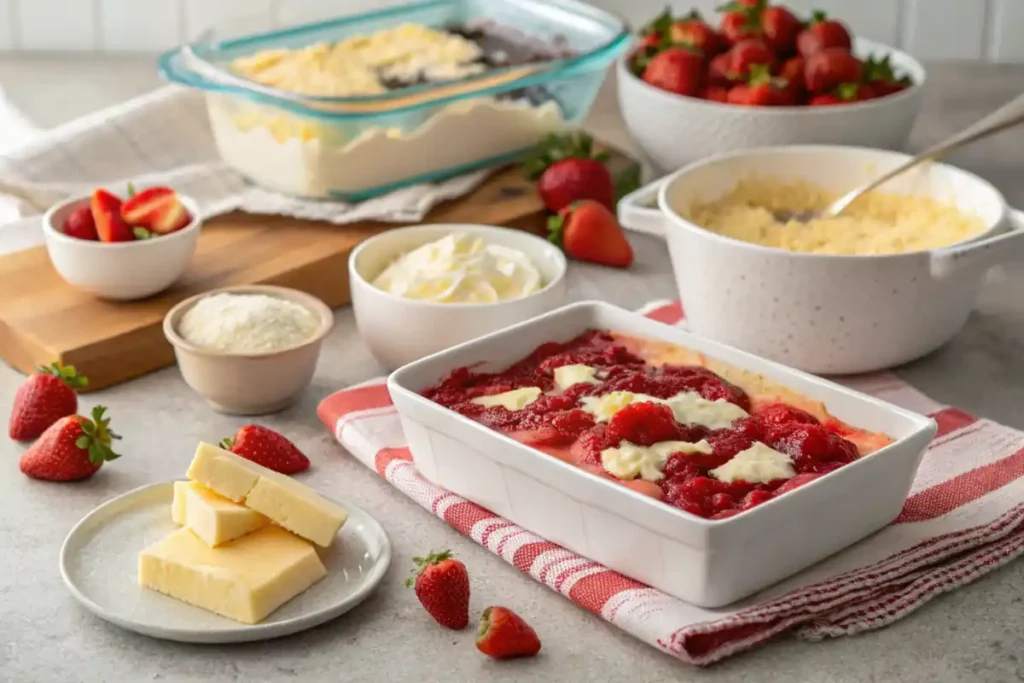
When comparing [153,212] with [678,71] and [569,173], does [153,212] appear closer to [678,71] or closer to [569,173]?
[569,173]

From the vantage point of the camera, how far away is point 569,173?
Result: 213cm

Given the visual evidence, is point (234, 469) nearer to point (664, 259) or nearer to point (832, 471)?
point (832, 471)

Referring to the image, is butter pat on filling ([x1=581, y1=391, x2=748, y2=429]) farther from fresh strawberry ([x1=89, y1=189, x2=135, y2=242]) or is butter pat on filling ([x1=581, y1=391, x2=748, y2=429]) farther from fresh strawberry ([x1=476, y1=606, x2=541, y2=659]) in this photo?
fresh strawberry ([x1=89, y1=189, x2=135, y2=242])

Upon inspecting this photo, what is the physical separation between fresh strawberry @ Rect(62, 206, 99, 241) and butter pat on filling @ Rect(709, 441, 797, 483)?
3.02 feet

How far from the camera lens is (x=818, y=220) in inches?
73.0

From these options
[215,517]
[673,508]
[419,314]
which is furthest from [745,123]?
[215,517]

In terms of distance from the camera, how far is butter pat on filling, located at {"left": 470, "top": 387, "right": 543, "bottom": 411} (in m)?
1.46

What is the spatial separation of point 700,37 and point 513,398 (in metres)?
0.97

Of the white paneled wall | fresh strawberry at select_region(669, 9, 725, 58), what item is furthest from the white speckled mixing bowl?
the white paneled wall

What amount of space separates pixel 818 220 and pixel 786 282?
0.24 meters

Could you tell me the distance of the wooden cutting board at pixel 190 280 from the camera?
1746mm

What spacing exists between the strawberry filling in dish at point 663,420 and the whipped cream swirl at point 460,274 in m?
0.17

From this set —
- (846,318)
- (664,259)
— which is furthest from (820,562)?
(664,259)

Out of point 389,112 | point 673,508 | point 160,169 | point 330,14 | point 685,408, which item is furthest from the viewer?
point 330,14
